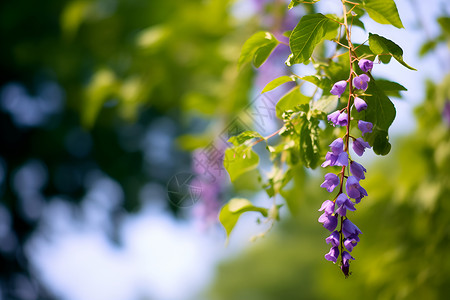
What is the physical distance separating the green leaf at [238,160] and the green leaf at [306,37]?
6.2 inches

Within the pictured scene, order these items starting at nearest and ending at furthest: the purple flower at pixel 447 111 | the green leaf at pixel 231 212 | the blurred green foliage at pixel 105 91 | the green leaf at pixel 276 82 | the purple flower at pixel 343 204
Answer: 1. the purple flower at pixel 343 204
2. the green leaf at pixel 276 82
3. the green leaf at pixel 231 212
4. the purple flower at pixel 447 111
5. the blurred green foliage at pixel 105 91

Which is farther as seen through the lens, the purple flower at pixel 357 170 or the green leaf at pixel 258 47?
the green leaf at pixel 258 47

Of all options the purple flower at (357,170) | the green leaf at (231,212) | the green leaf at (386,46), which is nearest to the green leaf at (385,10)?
the green leaf at (386,46)

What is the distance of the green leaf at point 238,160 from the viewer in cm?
65

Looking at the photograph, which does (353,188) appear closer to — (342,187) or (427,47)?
(342,187)

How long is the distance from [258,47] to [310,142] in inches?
6.0

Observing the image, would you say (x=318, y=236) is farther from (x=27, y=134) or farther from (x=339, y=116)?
(x=339, y=116)

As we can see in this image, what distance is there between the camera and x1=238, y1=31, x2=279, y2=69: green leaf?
2.09ft

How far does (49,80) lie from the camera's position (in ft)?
12.2

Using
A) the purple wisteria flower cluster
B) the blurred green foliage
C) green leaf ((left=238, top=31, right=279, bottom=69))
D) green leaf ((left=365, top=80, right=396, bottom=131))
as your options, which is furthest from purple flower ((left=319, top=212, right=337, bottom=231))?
the blurred green foliage

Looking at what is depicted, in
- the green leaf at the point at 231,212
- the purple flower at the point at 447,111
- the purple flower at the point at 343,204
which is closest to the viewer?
the purple flower at the point at 343,204

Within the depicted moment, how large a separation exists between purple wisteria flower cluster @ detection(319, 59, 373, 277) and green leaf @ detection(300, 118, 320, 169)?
5cm

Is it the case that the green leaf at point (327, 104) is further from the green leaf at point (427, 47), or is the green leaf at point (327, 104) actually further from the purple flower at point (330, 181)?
the green leaf at point (427, 47)

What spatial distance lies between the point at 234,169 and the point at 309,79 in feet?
0.55
